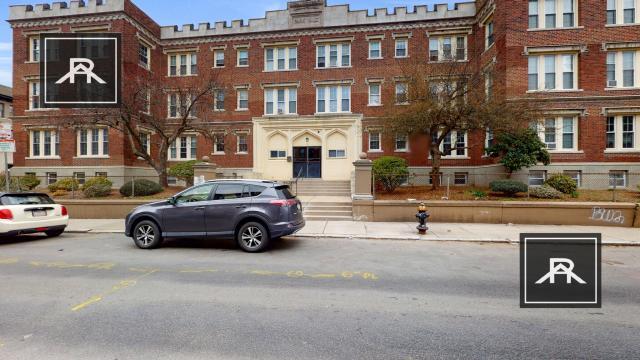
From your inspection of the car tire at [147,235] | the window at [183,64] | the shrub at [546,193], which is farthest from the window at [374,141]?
the car tire at [147,235]

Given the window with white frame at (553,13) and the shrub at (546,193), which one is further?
the window with white frame at (553,13)

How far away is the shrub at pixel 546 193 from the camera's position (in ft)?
44.2

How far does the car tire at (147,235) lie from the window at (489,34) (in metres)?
22.5

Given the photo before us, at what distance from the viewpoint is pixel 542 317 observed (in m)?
4.34

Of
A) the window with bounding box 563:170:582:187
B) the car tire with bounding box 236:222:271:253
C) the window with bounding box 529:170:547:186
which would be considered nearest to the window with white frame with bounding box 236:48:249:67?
the car tire with bounding box 236:222:271:253

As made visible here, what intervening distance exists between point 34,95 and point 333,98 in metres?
23.6

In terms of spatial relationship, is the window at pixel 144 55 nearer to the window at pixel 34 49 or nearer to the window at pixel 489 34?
the window at pixel 34 49

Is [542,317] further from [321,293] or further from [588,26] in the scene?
[588,26]

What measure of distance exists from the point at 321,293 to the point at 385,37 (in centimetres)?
2301

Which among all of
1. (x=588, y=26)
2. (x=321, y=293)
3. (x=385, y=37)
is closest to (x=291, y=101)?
(x=385, y=37)

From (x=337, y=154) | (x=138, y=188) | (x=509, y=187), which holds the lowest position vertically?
(x=138, y=188)

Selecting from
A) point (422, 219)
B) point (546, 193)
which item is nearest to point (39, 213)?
point (422, 219)

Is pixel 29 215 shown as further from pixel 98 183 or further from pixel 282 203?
pixel 282 203

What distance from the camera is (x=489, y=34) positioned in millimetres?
20984
